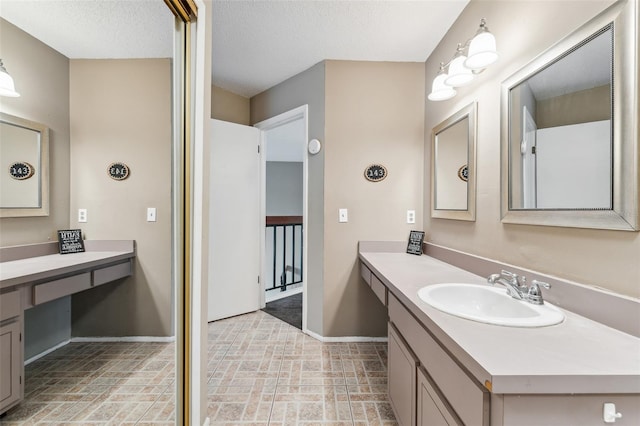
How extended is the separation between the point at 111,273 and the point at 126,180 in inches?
13.5

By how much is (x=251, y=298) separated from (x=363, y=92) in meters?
2.45

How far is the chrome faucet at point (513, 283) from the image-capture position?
1.14 m

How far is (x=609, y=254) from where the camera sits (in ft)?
2.97

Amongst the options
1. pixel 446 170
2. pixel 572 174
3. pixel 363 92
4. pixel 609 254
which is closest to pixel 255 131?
pixel 363 92

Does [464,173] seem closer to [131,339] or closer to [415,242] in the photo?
[415,242]

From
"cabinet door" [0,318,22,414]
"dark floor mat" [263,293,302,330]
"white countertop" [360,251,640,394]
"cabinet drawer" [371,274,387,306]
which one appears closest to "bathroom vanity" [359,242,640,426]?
"white countertop" [360,251,640,394]

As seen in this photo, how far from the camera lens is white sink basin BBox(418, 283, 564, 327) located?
35.4 inches

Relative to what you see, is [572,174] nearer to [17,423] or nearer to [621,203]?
[621,203]

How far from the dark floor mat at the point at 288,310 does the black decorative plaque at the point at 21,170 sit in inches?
99.9

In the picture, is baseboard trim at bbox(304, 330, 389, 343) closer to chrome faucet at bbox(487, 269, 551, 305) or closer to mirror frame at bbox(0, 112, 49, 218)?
chrome faucet at bbox(487, 269, 551, 305)

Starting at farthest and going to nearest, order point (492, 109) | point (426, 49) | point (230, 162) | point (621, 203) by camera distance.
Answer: point (230, 162) → point (426, 49) → point (492, 109) → point (621, 203)

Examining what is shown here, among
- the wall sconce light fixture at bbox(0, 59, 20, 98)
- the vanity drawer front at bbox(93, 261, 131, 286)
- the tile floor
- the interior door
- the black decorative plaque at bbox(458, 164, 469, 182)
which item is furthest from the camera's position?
the interior door

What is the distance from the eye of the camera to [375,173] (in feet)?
8.07

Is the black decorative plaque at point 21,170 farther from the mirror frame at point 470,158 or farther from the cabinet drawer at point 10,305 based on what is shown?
the mirror frame at point 470,158
